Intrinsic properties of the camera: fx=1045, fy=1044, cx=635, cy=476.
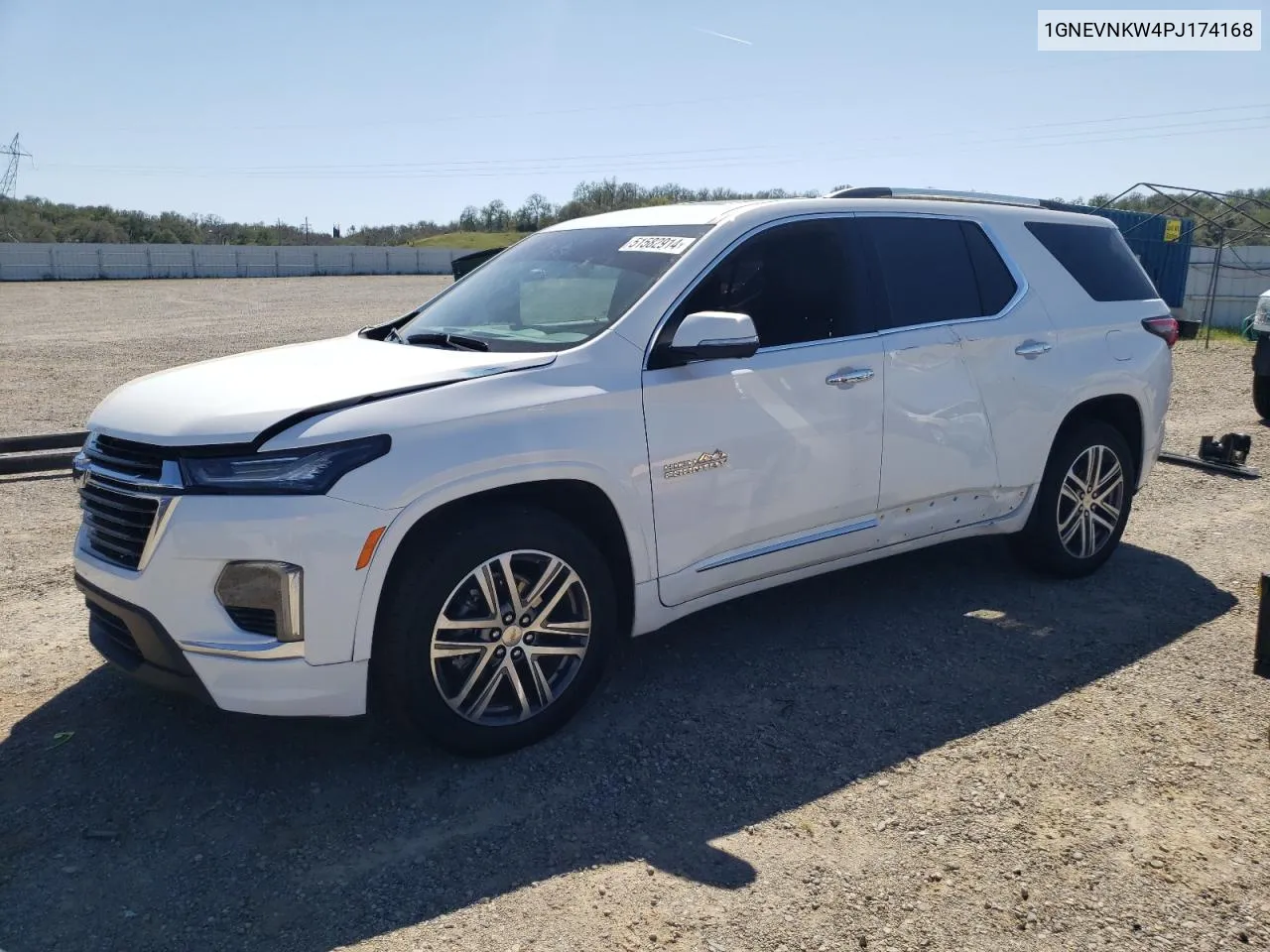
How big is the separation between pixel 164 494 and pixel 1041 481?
13.5 ft

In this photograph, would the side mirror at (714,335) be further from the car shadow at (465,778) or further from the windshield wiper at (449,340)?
the car shadow at (465,778)

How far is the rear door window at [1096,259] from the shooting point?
18.0ft

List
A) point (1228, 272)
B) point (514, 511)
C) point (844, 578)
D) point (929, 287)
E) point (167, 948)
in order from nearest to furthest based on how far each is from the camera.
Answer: point (167, 948), point (514, 511), point (929, 287), point (844, 578), point (1228, 272)

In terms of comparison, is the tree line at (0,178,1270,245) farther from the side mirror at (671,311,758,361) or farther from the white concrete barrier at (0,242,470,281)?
the side mirror at (671,311,758,361)

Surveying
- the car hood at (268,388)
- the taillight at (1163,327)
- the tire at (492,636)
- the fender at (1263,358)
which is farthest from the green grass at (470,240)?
the tire at (492,636)

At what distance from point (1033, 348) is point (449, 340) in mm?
2856

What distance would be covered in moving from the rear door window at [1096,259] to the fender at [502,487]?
9.71 ft

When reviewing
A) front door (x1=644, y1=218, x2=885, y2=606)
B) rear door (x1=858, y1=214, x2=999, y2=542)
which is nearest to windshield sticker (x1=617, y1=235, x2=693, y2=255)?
front door (x1=644, y1=218, x2=885, y2=606)

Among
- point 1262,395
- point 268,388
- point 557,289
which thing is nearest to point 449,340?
point 557,289

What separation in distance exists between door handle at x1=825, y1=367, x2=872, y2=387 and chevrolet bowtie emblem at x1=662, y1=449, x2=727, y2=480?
656 millimetres

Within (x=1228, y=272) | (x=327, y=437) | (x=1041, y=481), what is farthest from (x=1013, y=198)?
(x=1228, y=272)

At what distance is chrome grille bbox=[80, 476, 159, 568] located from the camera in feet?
11.0

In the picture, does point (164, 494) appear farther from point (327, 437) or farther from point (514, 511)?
point (514, 511)

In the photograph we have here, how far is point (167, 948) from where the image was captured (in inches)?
107
